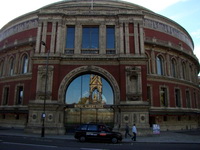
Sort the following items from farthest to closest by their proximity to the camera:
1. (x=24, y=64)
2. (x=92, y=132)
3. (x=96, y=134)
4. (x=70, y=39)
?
(x=24, y=64)
(x=70, y=39)
(x=92, y=132)
(x=96, y=134)

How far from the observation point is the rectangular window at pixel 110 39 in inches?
1031

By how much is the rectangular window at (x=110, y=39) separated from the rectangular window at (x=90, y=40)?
1.55 metres

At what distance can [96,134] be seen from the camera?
17.2 m

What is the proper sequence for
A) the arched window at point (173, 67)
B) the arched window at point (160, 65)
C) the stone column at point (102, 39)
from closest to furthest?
the stone column at point (102, 39), the arched window at point (160, 65), the arched window at point (173, 67)

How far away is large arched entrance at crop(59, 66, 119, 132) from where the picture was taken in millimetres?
24641

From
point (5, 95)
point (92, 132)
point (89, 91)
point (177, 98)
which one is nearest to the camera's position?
point (92, 132)

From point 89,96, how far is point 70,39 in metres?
9.19

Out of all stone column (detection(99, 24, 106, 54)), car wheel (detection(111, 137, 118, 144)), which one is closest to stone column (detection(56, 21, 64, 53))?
stone column (detection(99, 24, 106, 54))

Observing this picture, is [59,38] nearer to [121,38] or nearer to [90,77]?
[90,77]

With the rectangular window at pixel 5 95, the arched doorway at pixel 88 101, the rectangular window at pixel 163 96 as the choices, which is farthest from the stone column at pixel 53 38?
the rectangular window at pixel 163 96

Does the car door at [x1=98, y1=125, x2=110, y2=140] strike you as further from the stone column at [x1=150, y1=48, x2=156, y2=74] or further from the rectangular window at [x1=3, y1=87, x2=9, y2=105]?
the rectangular window at [x1=3, y1=87, x2=9, y2=105]

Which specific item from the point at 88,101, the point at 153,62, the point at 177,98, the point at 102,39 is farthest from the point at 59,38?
the point at 177,98

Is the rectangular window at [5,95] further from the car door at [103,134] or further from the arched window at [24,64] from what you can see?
the car door at [103,134]

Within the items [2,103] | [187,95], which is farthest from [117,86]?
[2,103]
